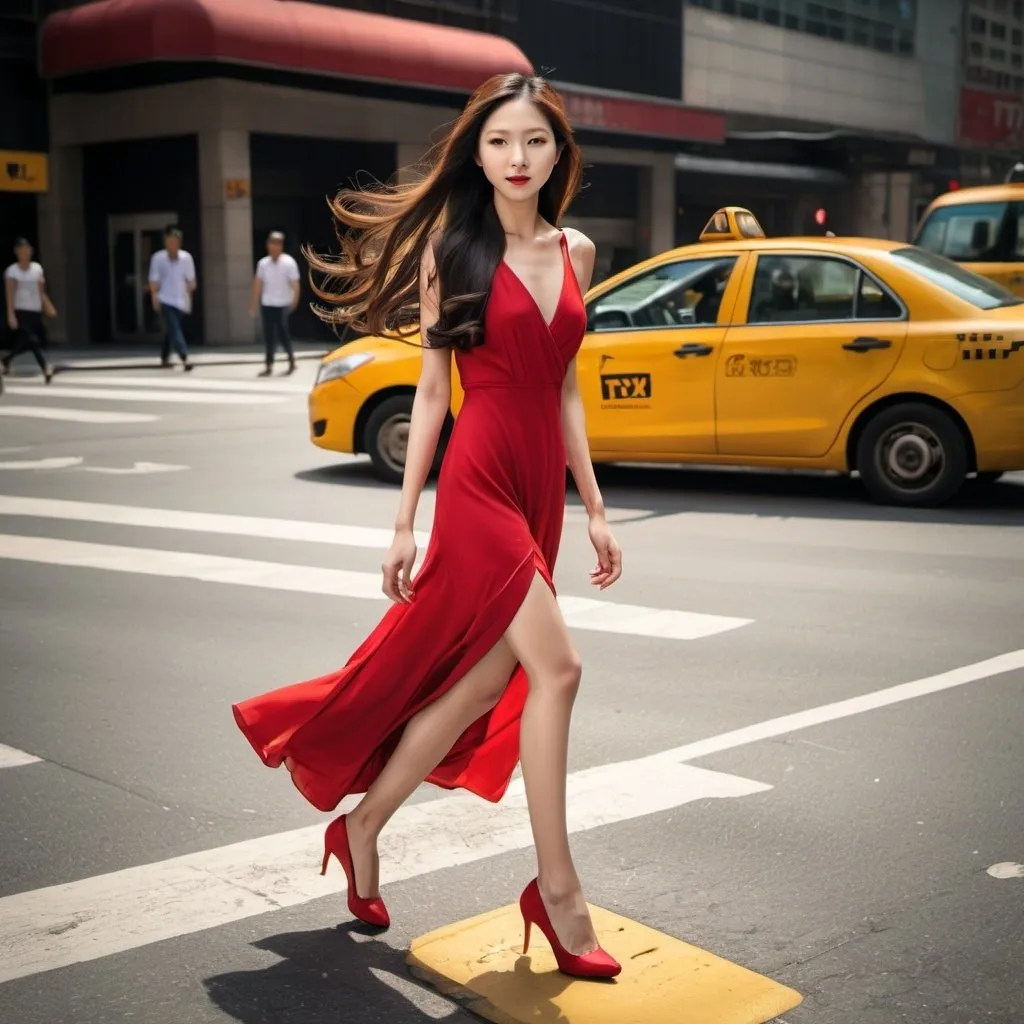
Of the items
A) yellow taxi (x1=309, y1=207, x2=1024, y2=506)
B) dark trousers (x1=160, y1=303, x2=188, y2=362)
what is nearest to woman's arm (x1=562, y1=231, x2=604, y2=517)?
yellow taxi (x1=309, y1=207, x2=1024, y2=506)

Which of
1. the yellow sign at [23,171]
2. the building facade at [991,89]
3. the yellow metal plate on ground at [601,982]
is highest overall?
the building facade at [991,89]

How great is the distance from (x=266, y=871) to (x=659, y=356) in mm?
6772

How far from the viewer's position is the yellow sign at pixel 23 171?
29.7 metres

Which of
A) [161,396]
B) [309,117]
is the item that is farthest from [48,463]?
[309,117]

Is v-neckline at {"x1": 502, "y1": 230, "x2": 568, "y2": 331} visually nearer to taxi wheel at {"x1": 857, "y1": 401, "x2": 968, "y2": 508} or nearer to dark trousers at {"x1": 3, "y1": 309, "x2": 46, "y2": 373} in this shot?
taxi wheel at {"x1": 857, "y1": 401, "x2": 968, "y2": 508}

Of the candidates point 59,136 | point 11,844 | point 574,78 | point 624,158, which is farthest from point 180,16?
point 11,844

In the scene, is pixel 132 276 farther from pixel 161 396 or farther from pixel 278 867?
pixel 278 867

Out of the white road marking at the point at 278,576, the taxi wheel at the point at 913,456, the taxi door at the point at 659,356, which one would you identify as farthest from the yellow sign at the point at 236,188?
the taxi wheel at the point at 913,456

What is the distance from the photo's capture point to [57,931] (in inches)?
145

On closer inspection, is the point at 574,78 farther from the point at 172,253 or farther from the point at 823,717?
the point at 823,717

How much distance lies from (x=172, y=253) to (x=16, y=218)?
10.0 metres

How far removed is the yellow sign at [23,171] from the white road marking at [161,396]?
11.1m

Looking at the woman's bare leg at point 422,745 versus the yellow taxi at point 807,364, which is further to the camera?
the yellow taxi at point 807,364

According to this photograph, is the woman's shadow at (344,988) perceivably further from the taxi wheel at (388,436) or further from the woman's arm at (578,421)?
the taxi wheel at (388,436)
